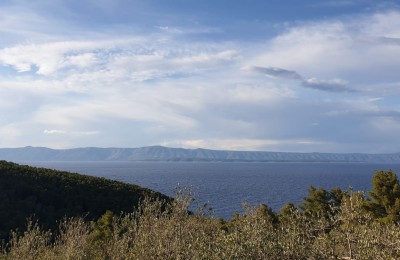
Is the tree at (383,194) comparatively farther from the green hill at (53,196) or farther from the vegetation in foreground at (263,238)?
the vegetation in foreground at (263,238)

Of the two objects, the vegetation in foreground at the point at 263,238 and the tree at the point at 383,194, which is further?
the tree at the point at 383,194

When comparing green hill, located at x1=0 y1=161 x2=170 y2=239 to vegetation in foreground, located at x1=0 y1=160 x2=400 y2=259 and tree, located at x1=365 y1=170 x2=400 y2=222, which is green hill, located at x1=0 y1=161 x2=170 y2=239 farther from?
vegetation in foreground, located at x1=0 y1=160 x2=400 y2=259

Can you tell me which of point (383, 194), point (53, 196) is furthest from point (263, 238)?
point (53, 196)

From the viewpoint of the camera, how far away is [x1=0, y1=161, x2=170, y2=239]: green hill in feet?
204

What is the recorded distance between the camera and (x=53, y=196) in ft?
238

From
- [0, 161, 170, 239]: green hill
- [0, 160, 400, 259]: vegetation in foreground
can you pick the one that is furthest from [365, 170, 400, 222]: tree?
[0, 160, 400, 259]: vegetation in foreground

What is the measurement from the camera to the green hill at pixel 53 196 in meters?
62.1

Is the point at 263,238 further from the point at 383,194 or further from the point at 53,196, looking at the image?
the point at 53,196

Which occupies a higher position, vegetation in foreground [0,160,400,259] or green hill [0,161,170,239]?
vegetation in foreground [0,160,400,259]

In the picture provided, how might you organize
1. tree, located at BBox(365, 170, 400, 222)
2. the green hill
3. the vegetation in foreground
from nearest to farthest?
1. the vegetation in foreground
2. tree, located at BBox(365, 170, 400, 222)
3. the green hill

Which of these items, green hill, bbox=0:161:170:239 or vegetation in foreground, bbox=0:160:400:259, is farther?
green hill, bbox=0:161:170:239

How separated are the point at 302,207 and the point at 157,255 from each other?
5254 cm

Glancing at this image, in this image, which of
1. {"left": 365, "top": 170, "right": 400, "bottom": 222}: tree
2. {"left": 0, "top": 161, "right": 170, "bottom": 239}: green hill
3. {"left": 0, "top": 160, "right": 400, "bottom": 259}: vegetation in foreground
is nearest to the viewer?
{"left": 0, "top": 160, "right": 400, "bottom": 259}: vegetation in foreground

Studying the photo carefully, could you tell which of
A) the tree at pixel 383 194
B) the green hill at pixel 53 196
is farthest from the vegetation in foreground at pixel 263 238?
the green hill at pixel 53 196
